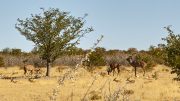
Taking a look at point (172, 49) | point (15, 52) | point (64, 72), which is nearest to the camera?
point (172, 49)

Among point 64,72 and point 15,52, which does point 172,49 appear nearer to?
point 64,72

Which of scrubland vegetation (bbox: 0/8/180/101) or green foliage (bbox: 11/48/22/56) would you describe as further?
green foliage (bbox: 11/48/22/56)

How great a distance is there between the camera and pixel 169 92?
24.1 m

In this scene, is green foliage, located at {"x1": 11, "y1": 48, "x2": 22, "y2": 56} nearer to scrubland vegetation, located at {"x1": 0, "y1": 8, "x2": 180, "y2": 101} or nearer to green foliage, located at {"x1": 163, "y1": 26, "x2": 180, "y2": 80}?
scrubland vegetation, located at {"x1": 0, "y1": 8, "x2": 180, "y2": 101}

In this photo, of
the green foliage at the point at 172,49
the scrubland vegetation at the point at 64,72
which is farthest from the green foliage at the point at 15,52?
the green foliage at the point at 172,49

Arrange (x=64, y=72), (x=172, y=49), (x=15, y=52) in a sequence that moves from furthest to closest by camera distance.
→ (x=15, y=52)
(x=64, y=72)
(x=172, y=49)

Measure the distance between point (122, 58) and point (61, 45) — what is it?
2517 centimetres

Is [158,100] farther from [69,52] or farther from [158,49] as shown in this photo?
[69,52]

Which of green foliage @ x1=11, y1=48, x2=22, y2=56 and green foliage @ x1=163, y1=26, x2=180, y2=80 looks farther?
green foliage @ x1=11, y1=48, x2=22, y2=56

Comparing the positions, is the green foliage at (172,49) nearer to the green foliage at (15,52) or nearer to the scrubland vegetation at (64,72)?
the scrubland vegetation at (64,72)

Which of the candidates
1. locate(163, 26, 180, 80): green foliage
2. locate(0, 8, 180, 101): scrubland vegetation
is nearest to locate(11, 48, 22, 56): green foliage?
locate(0, 8, 180, 101): scrubland vegetation

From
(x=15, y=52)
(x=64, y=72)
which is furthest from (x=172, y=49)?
(x=15, y=52)

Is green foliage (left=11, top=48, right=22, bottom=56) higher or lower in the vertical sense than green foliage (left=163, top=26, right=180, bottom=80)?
higher

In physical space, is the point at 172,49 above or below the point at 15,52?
below
